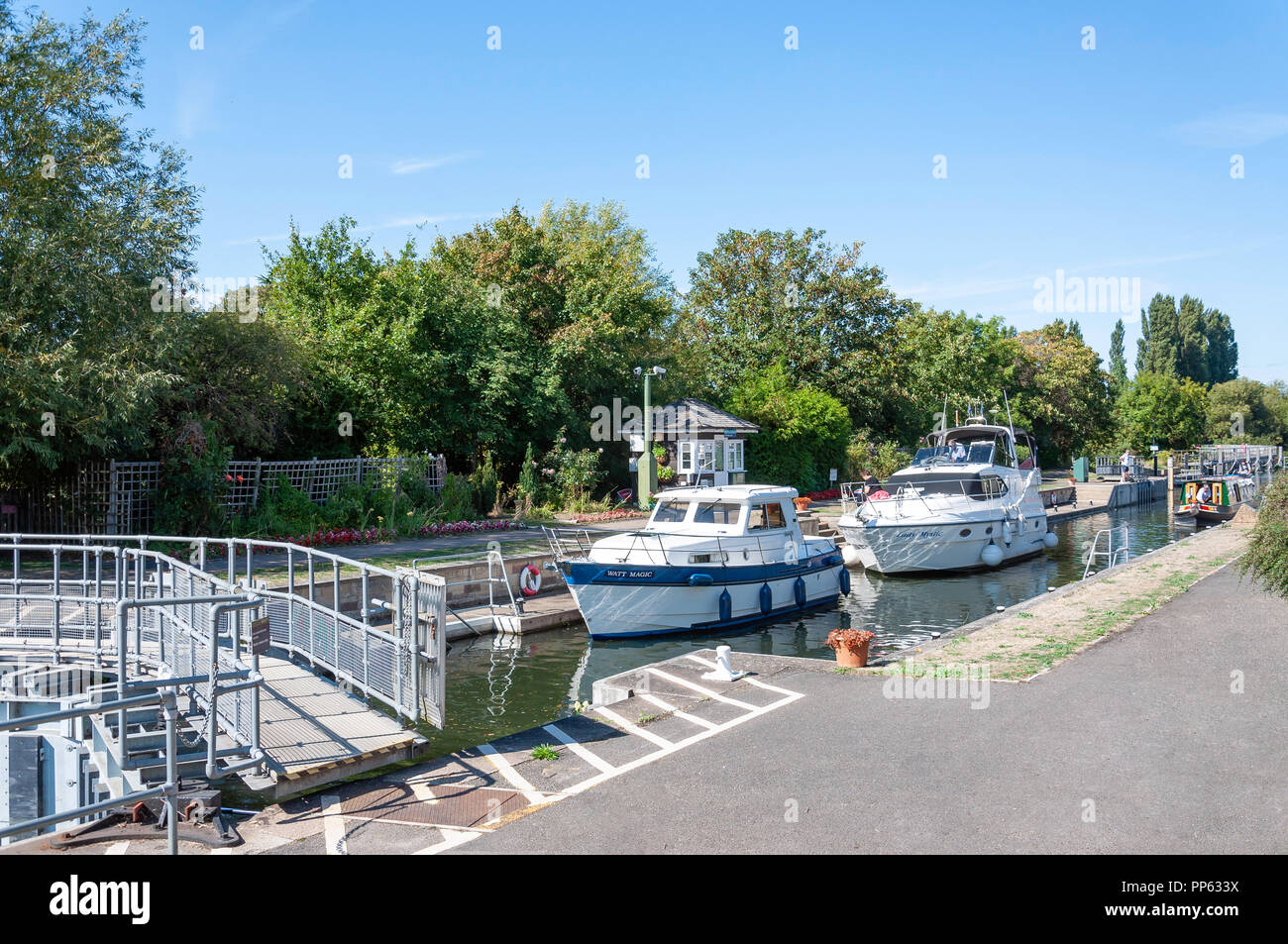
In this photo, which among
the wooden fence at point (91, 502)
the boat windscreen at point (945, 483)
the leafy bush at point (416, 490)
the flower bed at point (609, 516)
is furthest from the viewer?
the flower bed at point (609, 516)

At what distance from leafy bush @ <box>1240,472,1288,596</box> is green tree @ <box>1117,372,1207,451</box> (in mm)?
69579

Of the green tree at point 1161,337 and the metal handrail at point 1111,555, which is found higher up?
the green tree at point 1161,337

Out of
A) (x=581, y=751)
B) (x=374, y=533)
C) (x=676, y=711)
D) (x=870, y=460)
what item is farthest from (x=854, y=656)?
(x=870, y=460)

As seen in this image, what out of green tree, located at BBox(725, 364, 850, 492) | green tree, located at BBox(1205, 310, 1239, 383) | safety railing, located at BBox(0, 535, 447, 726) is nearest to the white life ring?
safety railing, located at BBox(0, 535, 447, 726)

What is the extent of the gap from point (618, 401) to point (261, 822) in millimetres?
30594

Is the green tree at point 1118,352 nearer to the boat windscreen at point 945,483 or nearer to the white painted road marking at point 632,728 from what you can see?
the boat windscreen at point 945,483

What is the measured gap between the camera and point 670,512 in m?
Result: 19.8

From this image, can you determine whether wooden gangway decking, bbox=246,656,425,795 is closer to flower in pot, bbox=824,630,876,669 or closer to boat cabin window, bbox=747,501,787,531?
flower in pot, bbox=824,630,876,669

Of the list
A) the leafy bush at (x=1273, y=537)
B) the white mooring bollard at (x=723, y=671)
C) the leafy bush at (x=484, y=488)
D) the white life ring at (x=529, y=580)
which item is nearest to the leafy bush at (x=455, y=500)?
the leafy bush at (x=484, y=488)

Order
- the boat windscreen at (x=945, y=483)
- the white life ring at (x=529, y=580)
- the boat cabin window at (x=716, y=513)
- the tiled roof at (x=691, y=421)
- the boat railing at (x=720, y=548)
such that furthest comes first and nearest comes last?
1. the tiled roof at (x=691, y=421)
2. the boat windscreen at (x=945, y=483)
3. the white life ring at (x=529, y=580)
4. the boat cabin window at (x=716, y=513)
5. the boat railing at (x=720, y=548)

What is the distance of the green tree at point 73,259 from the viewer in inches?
700

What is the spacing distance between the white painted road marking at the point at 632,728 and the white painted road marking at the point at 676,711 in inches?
21.2
